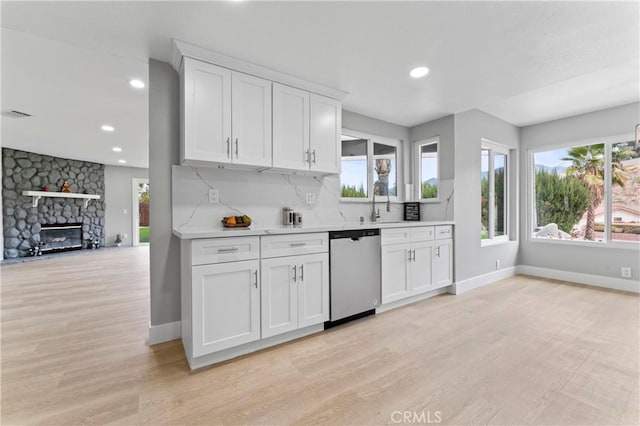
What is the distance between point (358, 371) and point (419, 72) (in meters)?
2.59

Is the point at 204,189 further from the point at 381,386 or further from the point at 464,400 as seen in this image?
the point at 464,400

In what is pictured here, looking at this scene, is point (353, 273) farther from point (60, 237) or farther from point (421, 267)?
point (60, 237)

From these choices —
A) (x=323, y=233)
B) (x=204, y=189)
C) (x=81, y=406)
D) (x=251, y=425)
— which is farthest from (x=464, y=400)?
(x=204, y=189)

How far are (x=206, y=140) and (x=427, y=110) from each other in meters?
2.73

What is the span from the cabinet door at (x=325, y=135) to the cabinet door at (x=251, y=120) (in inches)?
19.2

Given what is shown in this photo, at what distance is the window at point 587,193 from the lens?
142 inches

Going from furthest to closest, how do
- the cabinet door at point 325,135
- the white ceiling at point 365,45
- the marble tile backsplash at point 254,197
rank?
the cabinet door at point 325,135
the marble tile backsplash at point 254,197
the white ceiling at point 365,45

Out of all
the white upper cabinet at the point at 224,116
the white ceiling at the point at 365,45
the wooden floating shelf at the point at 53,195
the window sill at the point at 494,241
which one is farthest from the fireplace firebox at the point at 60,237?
the window sill at the point at 494,241

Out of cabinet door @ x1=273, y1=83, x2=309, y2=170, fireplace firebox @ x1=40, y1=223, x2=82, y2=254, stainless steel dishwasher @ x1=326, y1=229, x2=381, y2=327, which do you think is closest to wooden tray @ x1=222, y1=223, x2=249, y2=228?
cabinet door @ x1=273, y1=83, x2=309, y2=170

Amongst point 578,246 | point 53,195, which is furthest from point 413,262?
point 53,195

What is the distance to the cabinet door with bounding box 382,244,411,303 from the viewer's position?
2.92 meters

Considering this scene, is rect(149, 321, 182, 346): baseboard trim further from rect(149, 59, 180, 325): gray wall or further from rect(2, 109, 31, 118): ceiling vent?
rect(2, 109, 31, 118): ceiling vent

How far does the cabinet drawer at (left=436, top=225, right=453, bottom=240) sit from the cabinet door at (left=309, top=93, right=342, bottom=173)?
1563 millimetres

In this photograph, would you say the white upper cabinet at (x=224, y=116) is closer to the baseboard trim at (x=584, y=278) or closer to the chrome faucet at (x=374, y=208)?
the chrome faucet at (x=374, y=208)
